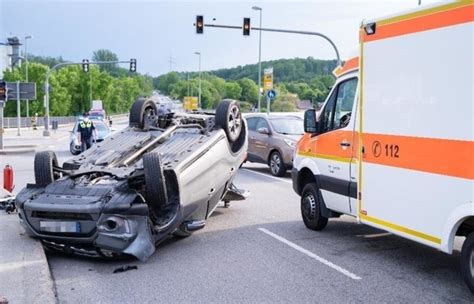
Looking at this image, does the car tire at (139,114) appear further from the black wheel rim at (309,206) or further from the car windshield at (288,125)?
the car windshield at (288,125)

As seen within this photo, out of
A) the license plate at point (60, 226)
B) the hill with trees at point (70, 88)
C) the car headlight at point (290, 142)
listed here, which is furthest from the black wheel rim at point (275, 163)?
the hill with trees at point (70, 88)

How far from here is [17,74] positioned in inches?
2886

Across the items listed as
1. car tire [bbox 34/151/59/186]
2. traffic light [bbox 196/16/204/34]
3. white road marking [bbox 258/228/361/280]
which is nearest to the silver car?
white road marking [bbox 258/228/361/280]

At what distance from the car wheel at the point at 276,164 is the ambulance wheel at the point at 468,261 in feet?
33.2

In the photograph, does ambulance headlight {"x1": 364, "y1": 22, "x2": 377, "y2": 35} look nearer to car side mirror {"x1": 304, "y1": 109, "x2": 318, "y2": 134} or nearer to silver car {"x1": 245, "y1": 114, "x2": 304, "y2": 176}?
car side mirror {"x1": 304, "y1": 109, "x2": 318, "y2": 134}

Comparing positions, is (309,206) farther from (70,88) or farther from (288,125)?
(70,88)

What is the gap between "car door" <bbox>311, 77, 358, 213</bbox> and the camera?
7.27 m

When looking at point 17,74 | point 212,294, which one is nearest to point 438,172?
point 212,294

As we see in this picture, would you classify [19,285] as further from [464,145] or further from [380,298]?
[464,145]

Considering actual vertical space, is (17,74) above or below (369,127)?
above

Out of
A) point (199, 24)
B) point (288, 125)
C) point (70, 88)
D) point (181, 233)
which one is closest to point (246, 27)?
point (199, 24)

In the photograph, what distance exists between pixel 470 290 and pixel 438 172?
1.14 m

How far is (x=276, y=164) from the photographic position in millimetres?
15688

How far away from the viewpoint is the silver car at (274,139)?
15.4 meters
